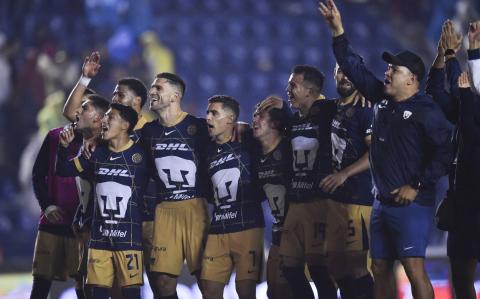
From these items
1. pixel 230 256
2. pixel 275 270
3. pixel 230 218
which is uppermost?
pixel 230 218

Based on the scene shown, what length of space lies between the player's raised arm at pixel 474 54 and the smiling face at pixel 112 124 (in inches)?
98.7

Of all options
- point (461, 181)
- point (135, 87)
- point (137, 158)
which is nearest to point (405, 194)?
point (461, 181)

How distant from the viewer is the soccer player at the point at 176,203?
7.55 metres

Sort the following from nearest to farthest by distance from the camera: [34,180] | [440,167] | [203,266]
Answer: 1. [440,167]
2. [203,266]
3. [34,180]

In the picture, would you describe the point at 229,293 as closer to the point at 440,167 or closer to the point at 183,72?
the point at 440,167

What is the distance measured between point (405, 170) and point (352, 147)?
0.81 metres

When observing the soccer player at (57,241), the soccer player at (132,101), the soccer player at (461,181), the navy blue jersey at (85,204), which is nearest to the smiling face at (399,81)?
the soccer player at (461,181)

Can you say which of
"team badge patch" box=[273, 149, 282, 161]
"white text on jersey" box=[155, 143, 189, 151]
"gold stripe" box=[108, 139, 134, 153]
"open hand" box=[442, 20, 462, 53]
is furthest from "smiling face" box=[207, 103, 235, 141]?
"open hand" box=[442, 20, 462, 53]

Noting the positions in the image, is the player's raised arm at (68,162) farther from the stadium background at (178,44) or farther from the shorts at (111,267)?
the stadium background at (178,44)

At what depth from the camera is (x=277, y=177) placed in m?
7.64

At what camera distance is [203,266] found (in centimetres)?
751

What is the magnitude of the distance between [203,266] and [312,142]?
1.19m

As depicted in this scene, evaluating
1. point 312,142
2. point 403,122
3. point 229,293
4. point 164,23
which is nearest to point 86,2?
point 164,23

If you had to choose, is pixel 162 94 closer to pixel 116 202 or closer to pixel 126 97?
pixel 126 97
